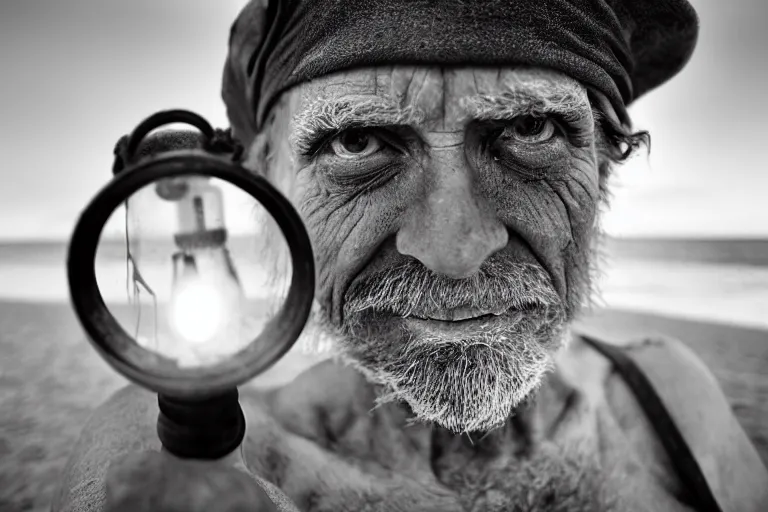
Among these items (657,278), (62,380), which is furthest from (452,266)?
(657,278)

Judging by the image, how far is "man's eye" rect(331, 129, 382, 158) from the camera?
144cm

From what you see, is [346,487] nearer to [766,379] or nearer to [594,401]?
[594,401]

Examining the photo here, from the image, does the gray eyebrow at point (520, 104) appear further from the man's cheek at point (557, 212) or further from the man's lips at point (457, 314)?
the man's lips at point (457, 314)

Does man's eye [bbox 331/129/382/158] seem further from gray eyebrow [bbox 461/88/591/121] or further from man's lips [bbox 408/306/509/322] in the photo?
man's lips [bbox 408/306/509/322]

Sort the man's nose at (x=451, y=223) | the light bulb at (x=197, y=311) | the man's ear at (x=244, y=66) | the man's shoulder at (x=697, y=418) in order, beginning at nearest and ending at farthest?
the light bulb at (x=197, y=311), the man's nose at (x=451, y=223), the man's ear at (x=244, y=66), the man's shoulder at (x=697, y=418)

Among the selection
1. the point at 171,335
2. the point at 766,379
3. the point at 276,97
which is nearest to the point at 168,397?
the point at 171,335

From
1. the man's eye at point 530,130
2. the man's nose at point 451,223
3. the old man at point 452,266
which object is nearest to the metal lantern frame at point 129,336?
the old man at point 452,266

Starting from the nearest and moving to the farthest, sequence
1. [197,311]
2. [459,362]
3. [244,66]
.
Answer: [197,311] < [459,362] < [244,66]

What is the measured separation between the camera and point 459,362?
1.47m

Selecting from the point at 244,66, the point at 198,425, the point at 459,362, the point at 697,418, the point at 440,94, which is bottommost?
the point at 697,418

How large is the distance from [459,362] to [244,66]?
4.49ft

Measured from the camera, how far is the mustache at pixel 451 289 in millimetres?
1358

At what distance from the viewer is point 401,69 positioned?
136cm

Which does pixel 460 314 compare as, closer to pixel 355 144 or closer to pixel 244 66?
pixel 355 144
